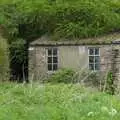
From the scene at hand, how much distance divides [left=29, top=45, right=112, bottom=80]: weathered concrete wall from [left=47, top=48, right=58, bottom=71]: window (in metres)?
0.23

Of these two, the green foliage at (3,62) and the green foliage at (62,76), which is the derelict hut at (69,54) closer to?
the green foliage at (62,76)

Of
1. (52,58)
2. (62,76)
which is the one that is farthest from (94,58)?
(52,58)

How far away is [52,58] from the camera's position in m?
30.7

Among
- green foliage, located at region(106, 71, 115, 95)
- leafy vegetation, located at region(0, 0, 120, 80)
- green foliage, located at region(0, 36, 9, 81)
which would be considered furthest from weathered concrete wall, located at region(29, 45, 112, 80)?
→ green foliage, located at region(0, 36, 9, 81)

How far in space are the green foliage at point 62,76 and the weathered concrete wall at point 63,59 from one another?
736 mm

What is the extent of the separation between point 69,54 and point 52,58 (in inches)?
44.1

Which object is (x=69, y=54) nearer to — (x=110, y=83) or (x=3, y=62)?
(x=110, y=83)

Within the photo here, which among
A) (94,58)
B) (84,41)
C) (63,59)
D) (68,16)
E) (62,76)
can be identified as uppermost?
(68,16)

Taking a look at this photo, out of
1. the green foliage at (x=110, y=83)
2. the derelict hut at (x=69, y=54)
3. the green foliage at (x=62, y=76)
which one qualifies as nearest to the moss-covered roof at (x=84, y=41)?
the derelict hut at (x=69, y=54)

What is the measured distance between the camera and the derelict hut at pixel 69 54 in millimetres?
29172

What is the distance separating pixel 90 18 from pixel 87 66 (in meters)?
3.58

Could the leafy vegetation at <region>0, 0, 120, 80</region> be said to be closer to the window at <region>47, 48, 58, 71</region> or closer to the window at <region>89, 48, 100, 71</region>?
the window at <region>47, 48, 58, 71</region>

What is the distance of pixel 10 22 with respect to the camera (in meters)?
32.2

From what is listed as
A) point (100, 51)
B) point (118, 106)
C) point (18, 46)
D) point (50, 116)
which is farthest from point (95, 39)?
point (50, 116)
